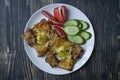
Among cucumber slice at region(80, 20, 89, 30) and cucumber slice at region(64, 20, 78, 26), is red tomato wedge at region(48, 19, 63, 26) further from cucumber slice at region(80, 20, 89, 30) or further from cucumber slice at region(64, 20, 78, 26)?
cucumber slice at region(80, 20, 89, 30)

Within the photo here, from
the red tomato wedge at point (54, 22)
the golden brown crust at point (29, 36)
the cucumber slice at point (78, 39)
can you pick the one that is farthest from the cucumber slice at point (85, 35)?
the golden brown crust at point (29, 36)

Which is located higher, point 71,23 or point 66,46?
point 71,23

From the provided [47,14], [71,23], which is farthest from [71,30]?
[47,14]

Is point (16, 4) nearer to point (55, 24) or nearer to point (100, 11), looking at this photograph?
point (55, 24)

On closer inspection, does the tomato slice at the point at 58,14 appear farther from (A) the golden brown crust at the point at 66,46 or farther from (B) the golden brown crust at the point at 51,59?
(B) the golden brown crust at the point at 51,59

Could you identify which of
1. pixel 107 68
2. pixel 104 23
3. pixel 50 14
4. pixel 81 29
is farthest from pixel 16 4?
pixel 107 68


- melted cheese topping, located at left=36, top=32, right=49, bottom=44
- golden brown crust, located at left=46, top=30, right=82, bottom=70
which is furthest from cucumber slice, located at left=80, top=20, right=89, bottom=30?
melted cheese topping, located at left=36, top=32, right=49, bottom=44

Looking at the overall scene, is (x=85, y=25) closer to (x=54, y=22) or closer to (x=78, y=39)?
(x=78, y=39)

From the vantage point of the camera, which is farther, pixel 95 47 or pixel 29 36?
pixel 95 47
